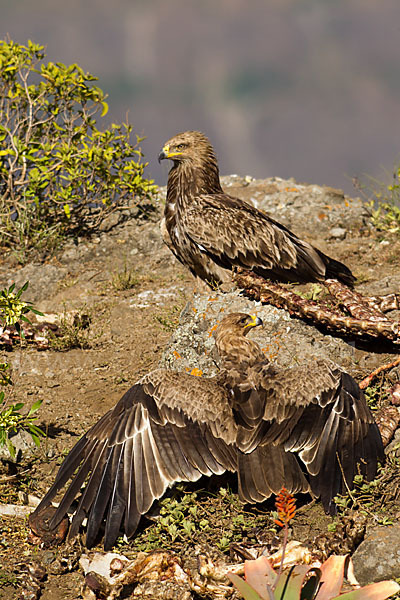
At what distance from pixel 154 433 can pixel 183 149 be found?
4.20 metres

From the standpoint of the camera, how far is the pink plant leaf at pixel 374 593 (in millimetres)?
2836

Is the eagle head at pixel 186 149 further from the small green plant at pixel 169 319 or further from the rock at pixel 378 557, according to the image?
the rock at pixel 378 557

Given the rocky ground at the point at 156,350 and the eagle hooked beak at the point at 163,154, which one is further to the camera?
the eagle hooked beak at the point at 163,154

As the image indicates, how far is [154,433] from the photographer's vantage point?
4.23 metres

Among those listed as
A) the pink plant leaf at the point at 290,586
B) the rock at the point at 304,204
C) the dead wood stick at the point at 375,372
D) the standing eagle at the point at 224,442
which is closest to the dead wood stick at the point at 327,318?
the dead wood stick at the point at 375,372

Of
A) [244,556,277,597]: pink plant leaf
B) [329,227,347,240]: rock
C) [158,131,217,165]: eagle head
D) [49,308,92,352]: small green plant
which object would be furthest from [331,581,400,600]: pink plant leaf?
[329,227,347,240]: rock

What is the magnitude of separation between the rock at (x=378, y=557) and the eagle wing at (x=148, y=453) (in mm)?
911

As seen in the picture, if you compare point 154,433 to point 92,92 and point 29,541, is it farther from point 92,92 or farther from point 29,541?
point 92,92

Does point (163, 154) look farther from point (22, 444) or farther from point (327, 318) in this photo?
point (22, 444)

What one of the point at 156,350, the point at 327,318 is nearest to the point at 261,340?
the point at 327,318

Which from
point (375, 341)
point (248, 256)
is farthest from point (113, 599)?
point (248, 256)

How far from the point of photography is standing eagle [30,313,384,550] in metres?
4.04

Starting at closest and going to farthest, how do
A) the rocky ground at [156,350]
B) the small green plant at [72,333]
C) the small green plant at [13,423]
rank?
the rocky ground at [156,350] < the small green plant at [13,423] < the small green plant at [72,333]

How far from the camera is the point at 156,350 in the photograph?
6.65 meters
